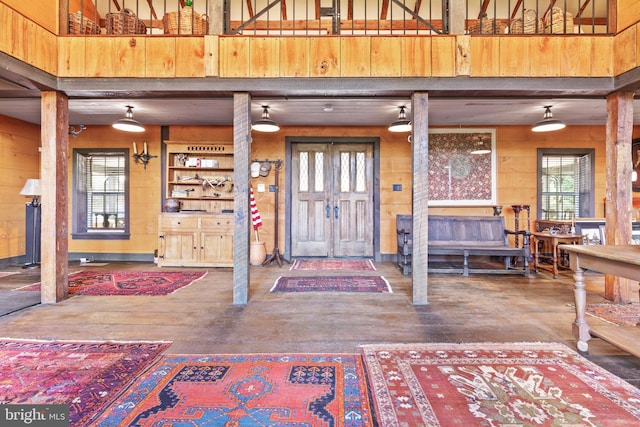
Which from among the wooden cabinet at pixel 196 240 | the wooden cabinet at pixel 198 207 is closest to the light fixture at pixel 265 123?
the wooden cabinet at pixel 198 207

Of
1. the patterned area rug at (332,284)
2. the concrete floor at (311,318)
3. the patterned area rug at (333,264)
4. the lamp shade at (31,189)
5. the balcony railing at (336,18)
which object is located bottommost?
the concrete floor at (311,318)

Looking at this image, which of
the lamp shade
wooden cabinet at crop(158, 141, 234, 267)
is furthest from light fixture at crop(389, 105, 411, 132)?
the lamp shade

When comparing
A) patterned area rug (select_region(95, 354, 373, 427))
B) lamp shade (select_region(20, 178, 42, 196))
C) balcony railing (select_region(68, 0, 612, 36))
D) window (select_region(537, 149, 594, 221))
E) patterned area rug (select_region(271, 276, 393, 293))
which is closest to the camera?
patterned area rug (select_region(95, 354, 373, 427))

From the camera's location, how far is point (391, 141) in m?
6.32

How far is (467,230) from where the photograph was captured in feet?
18.2

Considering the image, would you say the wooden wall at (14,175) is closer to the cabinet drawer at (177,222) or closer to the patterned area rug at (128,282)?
the patterned area rug at (128,282)

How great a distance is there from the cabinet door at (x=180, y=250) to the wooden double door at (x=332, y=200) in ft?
6.03

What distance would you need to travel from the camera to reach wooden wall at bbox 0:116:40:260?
18.5ft

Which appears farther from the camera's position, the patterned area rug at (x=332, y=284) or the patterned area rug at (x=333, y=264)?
→ the patterned area rug at (x=333, y=264)

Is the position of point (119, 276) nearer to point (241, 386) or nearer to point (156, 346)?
point (156, 346)

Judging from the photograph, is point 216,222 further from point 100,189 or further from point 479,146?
point 479,146

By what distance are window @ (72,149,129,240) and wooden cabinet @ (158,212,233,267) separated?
4.64 ft

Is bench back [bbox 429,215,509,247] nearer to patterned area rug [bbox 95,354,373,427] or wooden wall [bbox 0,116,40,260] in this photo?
patterned area rug [bbox 95,354,373,427]

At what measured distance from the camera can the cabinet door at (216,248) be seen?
571cm
